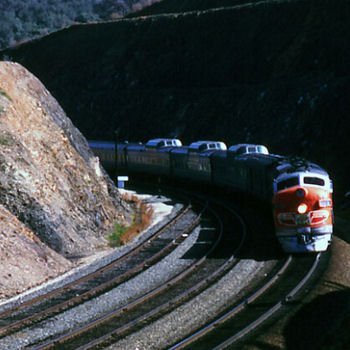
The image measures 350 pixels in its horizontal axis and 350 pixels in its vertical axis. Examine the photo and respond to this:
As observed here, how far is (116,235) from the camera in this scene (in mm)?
35188

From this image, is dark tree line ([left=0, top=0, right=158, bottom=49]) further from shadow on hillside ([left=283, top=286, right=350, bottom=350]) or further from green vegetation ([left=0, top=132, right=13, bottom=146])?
shadow on hillside ([left=283, top=286, right=350, bottom=350])

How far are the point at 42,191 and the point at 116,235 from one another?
4.03 metres

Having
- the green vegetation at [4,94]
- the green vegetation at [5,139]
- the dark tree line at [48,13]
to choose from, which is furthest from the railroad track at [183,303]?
the dark tree line at [48,13]

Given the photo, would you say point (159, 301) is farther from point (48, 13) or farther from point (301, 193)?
point (48, 13)

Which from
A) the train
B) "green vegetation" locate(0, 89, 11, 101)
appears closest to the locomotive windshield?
the train

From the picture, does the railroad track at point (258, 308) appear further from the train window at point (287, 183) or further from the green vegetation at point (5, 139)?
the green vegetation at point (5, 139)

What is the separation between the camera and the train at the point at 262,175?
27344 mm

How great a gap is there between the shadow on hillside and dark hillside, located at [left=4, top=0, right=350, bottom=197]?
2337cm

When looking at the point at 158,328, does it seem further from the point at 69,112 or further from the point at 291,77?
the point at 69,112

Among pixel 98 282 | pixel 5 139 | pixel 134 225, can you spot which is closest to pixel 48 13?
pixel 134 225

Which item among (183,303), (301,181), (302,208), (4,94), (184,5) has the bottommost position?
(183,303)

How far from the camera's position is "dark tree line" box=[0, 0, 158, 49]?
146 metres

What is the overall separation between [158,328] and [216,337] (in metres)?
1.57

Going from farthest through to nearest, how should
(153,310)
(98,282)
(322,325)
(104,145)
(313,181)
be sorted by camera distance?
→ 1. (104,145)
2. (313,181)
3. (98,282)
4. (153,310)
5. (322,325)
